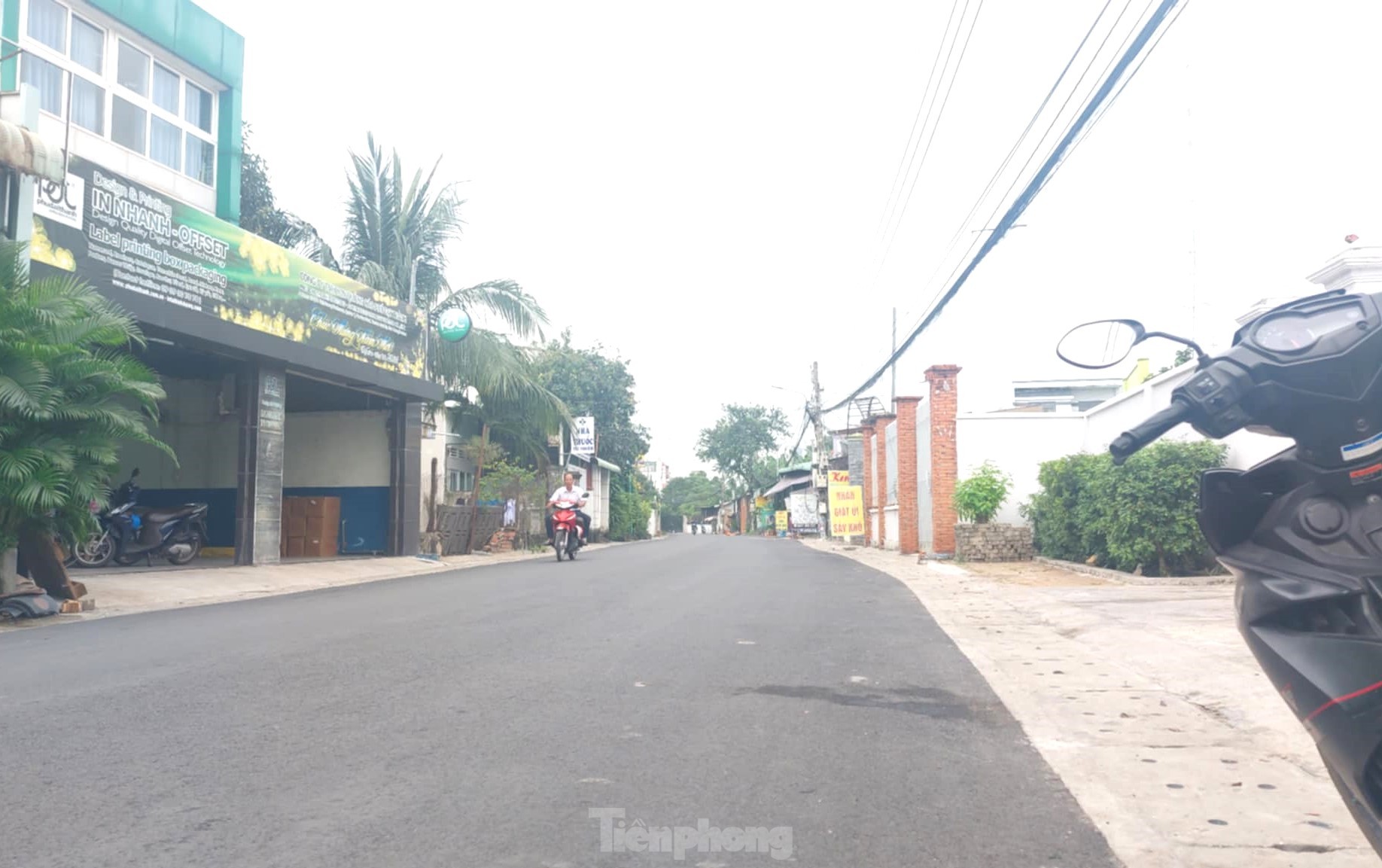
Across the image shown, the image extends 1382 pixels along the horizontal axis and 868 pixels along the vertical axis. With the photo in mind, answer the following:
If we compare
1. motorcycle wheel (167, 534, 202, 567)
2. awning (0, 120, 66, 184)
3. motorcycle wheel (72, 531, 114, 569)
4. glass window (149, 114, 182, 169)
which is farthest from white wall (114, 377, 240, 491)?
awning (0, 120, 66, 184)

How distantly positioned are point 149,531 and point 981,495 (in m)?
13.8

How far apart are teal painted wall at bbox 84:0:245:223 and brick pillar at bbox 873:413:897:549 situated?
16.3 m

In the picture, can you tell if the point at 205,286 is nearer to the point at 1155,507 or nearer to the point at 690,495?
the point at 1155,507

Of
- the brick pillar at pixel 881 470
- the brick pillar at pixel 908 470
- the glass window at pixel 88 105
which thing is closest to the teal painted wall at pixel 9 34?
the glass window at pixel 88 105

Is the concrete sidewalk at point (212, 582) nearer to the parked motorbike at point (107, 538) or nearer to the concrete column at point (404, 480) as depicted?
the parked motorbike at point (107, 538)

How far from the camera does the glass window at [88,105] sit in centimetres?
1623

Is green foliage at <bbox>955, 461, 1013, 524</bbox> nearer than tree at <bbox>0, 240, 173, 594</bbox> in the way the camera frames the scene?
No

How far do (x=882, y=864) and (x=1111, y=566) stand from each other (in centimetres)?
1263

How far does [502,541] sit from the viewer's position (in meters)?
26.1

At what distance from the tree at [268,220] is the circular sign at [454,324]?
2496 mm

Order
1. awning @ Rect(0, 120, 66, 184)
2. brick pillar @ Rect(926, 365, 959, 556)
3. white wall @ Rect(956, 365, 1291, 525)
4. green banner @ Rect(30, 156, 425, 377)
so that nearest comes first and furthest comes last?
awning @ Rect(0, 120, 66, 184) < green banner @ Rect(30, 156, 425, 377) < white wall @ Rect(956, 365, 1291, 525) < brick pillar @ Rect(926, 365, 959, 556)

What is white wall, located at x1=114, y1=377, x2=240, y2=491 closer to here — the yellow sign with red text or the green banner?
the green banner

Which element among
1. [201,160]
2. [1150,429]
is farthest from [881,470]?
[1150,429]

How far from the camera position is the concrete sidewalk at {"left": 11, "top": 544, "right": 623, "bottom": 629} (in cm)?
1102
